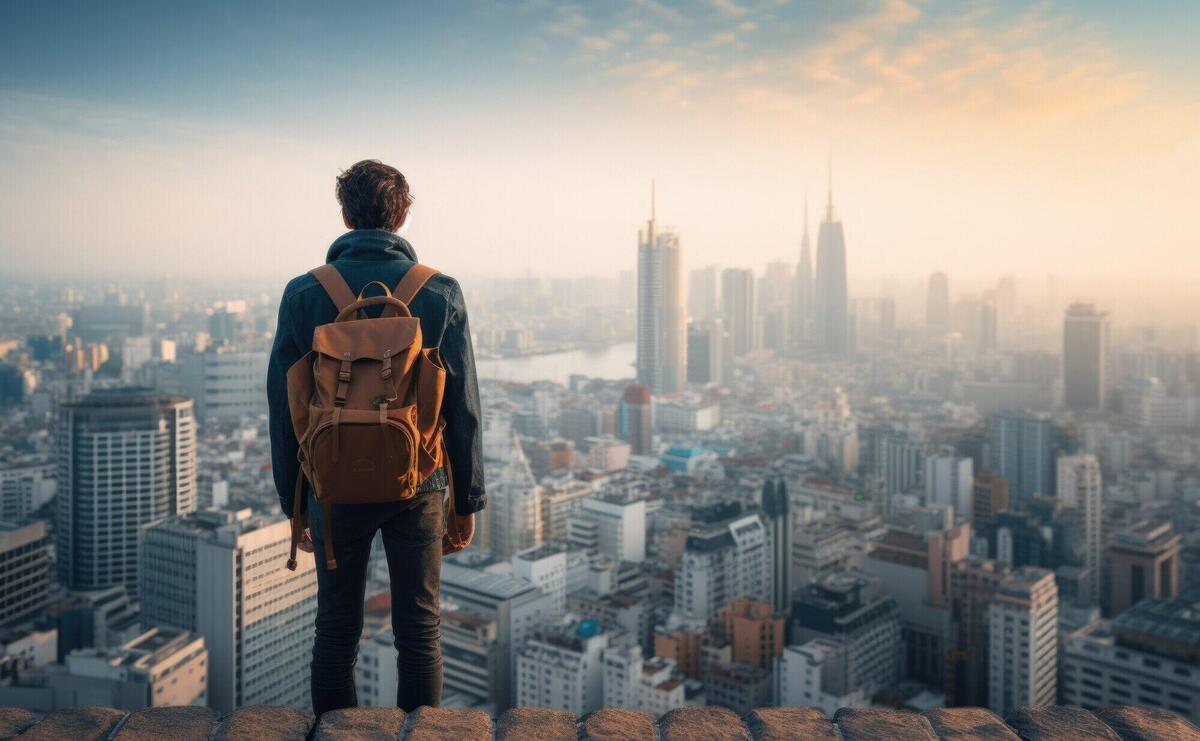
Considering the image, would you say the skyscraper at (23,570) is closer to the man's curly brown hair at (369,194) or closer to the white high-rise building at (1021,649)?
the man's curly brown hair at (369,194)

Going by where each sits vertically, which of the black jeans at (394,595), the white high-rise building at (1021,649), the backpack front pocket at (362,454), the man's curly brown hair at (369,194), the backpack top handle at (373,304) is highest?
the man's curly brown hair at (369,194)

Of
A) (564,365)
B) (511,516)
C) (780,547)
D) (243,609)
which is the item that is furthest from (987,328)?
(243,609)

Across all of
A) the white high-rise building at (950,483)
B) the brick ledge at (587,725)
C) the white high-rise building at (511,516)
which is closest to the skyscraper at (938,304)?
the white high-rise building at (950,483)

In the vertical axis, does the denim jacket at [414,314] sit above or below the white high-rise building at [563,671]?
above

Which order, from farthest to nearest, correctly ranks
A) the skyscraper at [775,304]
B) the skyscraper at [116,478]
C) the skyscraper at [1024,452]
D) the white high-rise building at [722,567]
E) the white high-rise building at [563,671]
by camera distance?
the skyscraper at [775,304], the skyscraper at [1024,452], the white high-rise building at [722,567], the skyscraper at [116,478], the white high-rise building at [563,671]

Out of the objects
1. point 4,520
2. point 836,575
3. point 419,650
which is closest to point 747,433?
point 836,575
